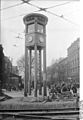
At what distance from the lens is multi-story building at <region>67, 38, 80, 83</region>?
147 centimetres

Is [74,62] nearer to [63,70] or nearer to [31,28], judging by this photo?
[63,70]

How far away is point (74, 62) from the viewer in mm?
1505

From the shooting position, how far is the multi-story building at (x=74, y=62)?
147cm

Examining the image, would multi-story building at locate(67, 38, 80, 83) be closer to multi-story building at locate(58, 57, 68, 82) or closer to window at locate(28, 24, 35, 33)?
multi-story building at locate(58, 57, 68, 82)

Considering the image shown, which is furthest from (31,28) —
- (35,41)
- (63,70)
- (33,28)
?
(63,70)

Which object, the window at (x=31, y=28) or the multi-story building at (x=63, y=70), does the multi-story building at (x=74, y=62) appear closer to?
the multi-story building at (x=63, y=70)

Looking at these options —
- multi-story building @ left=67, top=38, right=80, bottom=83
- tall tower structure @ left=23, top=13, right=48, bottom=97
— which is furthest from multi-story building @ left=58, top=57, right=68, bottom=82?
tall tower structure @ left=23, top=13, right=48, bottom=97

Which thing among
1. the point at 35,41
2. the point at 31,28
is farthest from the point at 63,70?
the point at 31,28

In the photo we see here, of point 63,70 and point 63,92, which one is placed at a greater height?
point 63,70

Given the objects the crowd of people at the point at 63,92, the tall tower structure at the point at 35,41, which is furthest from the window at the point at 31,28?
the crowd of people at the point at 63,92

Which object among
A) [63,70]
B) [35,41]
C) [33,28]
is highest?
[33,28]

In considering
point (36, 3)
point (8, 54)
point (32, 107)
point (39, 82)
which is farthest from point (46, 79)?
point (36, 3)

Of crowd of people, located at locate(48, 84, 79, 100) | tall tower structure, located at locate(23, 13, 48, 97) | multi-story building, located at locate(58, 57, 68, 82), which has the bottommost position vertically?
crowd of people, located at locate(48, 84, 79, 100)

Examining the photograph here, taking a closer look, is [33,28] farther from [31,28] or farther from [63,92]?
[63,92]
